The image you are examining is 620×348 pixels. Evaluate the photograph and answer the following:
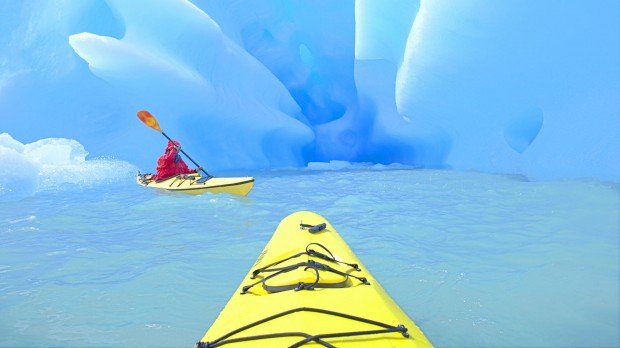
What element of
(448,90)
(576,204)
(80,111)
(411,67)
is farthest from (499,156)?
(80,111)

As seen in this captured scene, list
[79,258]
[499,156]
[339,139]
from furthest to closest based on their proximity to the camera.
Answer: [339,139]
[499,156]
[79,258]

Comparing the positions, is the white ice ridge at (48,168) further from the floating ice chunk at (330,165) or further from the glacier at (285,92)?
the floating ice chunk at (330,165)

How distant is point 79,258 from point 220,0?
8541 mm

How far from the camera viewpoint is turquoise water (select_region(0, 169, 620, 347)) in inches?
101

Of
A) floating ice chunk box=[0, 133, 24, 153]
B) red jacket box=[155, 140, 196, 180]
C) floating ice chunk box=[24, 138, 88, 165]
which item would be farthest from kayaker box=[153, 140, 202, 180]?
floating ice chunk box=[24, 138, 88, 165]

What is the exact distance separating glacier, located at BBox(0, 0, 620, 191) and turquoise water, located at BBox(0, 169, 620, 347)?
4.21 ft

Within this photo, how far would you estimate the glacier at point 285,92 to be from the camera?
6.69 metres

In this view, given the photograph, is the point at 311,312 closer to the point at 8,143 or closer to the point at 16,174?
the point at 16,174

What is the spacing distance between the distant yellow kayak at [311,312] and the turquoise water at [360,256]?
1.97 feet

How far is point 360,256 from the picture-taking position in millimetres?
3844

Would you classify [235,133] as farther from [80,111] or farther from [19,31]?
[19,31]

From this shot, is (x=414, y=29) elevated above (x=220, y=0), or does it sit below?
below

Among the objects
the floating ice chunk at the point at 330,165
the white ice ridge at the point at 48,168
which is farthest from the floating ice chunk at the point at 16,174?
the floating ice chunk at the point at 330,165

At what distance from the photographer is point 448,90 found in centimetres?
868
